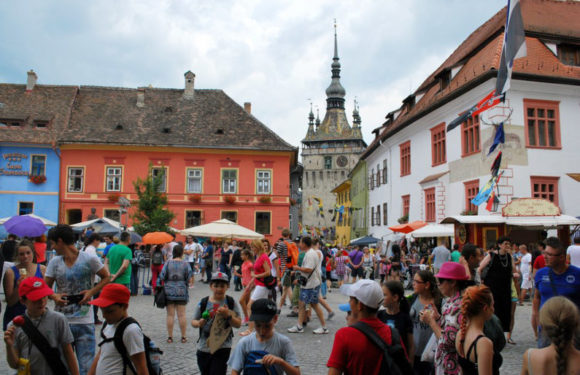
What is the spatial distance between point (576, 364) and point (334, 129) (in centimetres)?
10587

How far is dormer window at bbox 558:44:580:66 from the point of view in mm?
21078

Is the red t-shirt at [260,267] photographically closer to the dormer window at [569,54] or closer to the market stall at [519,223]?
the market stall at [519,223]

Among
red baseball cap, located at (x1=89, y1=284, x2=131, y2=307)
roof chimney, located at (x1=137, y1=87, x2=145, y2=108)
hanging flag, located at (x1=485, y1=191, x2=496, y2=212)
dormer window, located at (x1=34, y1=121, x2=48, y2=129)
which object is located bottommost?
red baseball cap, located at (x1=89, y1=284, x2=131, y2=307)

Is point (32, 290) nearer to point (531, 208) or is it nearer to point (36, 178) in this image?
point (531, 208)

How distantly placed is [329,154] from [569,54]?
83.4 m

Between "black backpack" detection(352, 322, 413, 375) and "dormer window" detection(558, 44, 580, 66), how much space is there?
21872 millimetres

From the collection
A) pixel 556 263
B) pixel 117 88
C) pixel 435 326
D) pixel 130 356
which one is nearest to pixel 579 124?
pixel 556 263

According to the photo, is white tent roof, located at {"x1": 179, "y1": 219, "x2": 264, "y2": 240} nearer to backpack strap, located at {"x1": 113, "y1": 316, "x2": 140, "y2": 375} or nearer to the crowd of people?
the crowd of people

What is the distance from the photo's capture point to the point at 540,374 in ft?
9.12

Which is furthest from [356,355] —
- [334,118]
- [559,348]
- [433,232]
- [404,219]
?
[334,118]

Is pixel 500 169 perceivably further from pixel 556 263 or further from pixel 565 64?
pixel 556 263

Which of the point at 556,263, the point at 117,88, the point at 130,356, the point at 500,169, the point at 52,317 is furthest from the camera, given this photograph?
the point at 117,88

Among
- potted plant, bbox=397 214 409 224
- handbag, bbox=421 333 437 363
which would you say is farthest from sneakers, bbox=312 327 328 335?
potted plant, bbox=397 214 409 224

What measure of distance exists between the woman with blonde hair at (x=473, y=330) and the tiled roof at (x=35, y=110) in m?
35.0
